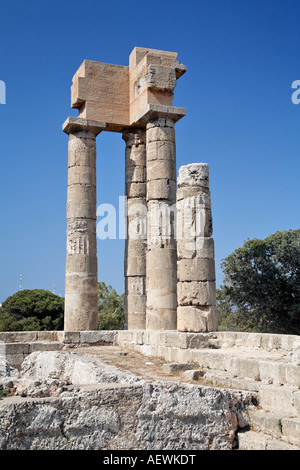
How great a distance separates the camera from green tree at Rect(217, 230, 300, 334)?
25.5 metres

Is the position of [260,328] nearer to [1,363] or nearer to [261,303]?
[261,303]

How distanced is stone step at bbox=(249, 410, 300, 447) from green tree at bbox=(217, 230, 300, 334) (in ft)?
56.3

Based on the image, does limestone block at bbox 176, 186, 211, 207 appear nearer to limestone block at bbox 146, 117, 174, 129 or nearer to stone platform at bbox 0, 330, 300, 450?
stone platform at bbox 0, 330, 300, 450

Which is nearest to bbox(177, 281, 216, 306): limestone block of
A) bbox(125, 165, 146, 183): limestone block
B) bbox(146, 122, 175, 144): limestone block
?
bbox(146, 122, 175, 144): limestone block

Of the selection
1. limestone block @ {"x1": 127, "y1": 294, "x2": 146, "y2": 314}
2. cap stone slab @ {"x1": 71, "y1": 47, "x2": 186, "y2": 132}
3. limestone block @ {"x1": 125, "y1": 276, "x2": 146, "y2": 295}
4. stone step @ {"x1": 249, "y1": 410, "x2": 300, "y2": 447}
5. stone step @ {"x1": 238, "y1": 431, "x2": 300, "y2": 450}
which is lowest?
stone step @ {"x1": 238, "y1": 431, "x2": 300, "y2": 450}

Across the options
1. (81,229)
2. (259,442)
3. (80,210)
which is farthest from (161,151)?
(259,442)

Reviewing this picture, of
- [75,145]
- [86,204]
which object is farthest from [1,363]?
[75,145]

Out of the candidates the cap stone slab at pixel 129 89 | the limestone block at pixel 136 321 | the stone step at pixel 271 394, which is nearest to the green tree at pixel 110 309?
the limestone block at pixel 136 321

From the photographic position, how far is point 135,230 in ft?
62.3

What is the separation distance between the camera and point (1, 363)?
11.0 m

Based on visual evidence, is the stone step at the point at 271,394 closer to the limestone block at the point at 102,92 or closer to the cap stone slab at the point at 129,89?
the cap stone slab at the point at 129,89

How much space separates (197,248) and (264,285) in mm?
12999

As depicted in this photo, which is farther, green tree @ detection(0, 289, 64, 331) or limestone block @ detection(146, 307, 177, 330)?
green tree @ detection(0, 289, 64, 331)
